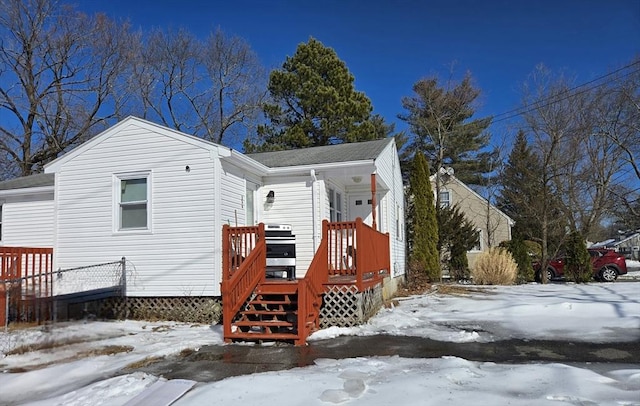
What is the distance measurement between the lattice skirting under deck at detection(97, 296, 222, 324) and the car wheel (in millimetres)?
16438

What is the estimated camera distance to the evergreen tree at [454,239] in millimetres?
21281

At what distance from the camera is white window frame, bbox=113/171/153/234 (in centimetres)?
978

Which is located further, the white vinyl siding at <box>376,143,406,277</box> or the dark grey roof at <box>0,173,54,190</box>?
the white vinyl siding at <box>376,143,406,277</box>

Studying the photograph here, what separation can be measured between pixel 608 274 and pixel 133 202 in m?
18.0

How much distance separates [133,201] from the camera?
394 inches

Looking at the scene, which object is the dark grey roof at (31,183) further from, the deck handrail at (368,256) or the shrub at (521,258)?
the shrub at (521,258)

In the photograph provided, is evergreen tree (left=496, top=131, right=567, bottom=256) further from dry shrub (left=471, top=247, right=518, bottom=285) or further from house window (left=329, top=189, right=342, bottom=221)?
house window (left=329, top=189, right=342, bottom=221)

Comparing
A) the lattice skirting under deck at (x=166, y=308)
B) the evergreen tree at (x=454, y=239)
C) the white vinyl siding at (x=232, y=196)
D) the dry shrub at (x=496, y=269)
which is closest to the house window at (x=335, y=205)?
the white vinyl siding at (x=232, y=196)

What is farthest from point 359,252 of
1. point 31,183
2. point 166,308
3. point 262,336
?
point 31,183

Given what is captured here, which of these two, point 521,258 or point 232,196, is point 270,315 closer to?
point 232,196

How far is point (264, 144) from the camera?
27750mm

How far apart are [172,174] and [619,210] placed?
2331cm

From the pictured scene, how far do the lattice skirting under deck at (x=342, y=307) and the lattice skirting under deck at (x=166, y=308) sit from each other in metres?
2.25

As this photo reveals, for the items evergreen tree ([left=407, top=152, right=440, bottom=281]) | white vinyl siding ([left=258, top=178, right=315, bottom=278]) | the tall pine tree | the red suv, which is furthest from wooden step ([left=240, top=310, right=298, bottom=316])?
the red suv
